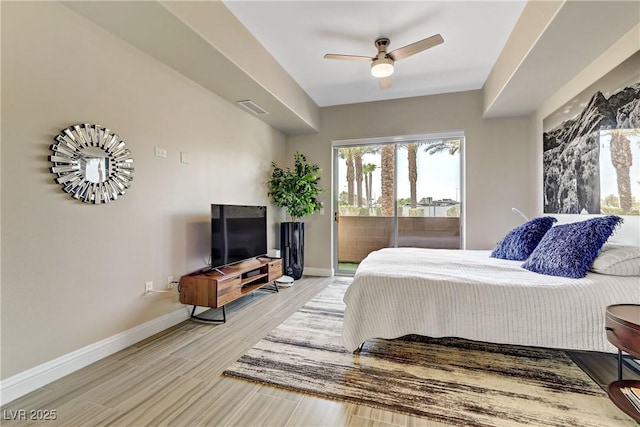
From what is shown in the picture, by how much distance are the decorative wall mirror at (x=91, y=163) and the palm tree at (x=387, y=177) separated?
359cm

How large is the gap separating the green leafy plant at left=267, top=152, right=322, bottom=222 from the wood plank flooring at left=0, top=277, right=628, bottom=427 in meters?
2.40

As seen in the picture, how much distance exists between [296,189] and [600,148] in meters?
3.43

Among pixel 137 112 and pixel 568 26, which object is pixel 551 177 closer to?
pixel 568 26

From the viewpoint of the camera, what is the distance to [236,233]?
10.5 ft

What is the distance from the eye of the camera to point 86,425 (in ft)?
4.69

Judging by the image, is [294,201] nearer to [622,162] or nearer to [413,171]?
[413,171]

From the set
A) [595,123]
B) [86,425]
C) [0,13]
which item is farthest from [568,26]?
[86,425]

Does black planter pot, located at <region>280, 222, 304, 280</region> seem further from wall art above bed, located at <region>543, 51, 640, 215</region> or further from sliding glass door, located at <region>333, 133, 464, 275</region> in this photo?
wall art above bed, located at <region>543, 51, 640, 215</region>

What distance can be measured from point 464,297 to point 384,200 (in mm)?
2921

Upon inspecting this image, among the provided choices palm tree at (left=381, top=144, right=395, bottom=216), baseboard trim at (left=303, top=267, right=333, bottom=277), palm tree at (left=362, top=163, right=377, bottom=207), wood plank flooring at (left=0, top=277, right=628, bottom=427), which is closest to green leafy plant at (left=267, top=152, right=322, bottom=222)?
palm tree at (left=362, top=163, right=377, bottom=207)

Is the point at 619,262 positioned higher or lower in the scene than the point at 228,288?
higher

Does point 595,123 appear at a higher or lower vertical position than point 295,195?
higher

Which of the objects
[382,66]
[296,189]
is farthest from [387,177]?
[382,66]

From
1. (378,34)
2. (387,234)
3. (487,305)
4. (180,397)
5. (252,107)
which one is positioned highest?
(378,34)
